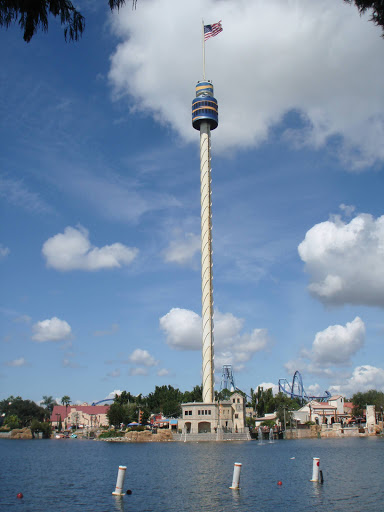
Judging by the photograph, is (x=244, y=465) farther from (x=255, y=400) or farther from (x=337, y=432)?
(x=255, y=400)

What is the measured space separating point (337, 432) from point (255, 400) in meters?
40.1

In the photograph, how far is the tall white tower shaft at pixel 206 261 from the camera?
125m

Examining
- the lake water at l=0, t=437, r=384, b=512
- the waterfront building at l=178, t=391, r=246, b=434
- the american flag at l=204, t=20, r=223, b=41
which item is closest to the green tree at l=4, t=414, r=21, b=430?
the waterfront building at l=178, t=391, r=246, b=434

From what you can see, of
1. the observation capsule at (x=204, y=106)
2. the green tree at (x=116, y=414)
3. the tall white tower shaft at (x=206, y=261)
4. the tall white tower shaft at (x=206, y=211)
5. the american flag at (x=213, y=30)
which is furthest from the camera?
the green tree at (x=116, y=414)

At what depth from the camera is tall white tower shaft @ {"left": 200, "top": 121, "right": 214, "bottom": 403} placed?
409 ft

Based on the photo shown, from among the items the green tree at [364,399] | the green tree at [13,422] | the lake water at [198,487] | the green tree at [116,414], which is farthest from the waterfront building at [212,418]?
the green tree at [13,422]

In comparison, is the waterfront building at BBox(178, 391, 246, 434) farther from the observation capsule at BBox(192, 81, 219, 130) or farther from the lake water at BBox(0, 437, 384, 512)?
the observation capsule at BBox(192, 81, 219, 130)

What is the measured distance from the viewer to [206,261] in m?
132

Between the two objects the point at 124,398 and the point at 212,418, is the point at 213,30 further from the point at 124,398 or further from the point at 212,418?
the point at 124,398

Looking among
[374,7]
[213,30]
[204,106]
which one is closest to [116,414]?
[204,106]

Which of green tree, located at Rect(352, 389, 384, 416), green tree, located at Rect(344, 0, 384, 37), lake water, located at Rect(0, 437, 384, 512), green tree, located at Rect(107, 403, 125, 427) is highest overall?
green tree, located at Rect(344, 0, 384, 37)

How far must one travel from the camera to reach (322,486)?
39156 mm

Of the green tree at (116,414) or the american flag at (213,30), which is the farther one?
the green tree at (116,414)

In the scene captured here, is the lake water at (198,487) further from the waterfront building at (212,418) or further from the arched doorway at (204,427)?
the arched doorway at (204,427)
